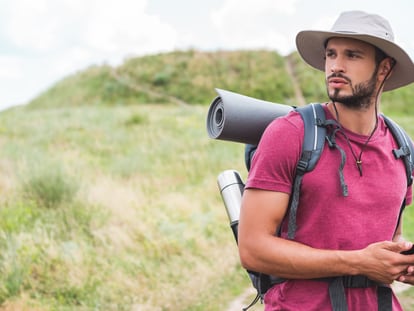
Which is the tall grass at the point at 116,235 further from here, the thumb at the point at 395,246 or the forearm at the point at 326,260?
the thumb at the point at 395,246

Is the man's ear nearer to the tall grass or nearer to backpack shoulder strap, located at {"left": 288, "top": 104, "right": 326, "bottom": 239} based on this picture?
backpack shoulder strap, located at {"left": 288, "top": 104, "right": 326, "bottom": 239}

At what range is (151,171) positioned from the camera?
35.4 ft

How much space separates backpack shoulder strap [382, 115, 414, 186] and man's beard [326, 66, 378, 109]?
20 centimetres

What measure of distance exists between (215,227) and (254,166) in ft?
17.7

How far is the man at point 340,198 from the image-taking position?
6.36 feet

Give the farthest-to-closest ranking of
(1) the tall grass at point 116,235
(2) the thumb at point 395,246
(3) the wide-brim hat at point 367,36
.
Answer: (1) the tall grass at point 116,235 < (3) the wide-brim hat at point 367,36 < (2) the thumb at point 395,246

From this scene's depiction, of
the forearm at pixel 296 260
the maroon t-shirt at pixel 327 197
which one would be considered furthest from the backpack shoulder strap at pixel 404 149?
the forearm at pixel 296 260

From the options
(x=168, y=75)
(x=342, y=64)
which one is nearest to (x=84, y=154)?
(x=342, y=64)

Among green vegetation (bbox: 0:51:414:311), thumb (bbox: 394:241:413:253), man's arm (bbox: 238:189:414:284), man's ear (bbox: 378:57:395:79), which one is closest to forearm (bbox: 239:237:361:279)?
man's arm (bbox: 238:189:414:284)

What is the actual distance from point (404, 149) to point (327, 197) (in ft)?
1.52

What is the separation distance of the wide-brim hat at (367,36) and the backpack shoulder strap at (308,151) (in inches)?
13.1

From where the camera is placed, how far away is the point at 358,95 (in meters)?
2.12

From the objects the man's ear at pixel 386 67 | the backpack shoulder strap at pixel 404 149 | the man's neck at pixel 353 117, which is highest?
the man's ear at pixel 386 67

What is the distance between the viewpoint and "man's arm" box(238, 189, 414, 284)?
6.30ft
